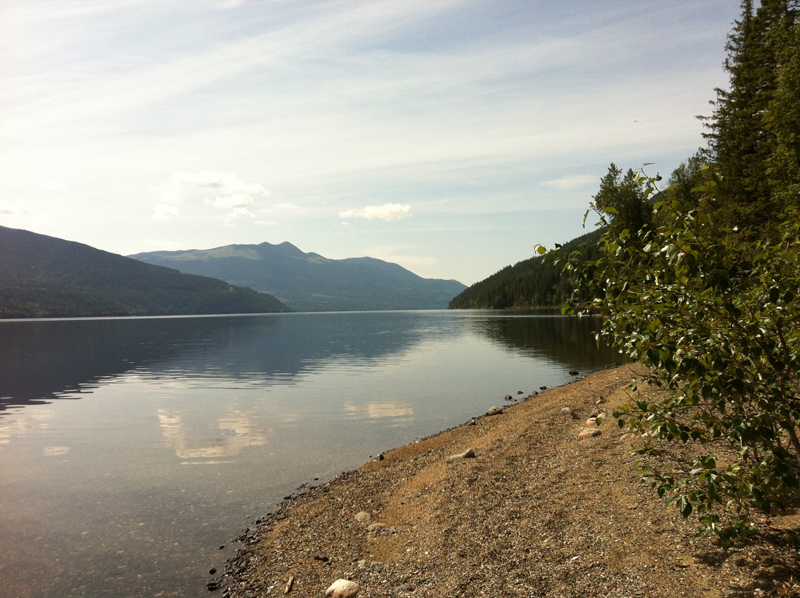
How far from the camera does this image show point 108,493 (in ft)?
61.7

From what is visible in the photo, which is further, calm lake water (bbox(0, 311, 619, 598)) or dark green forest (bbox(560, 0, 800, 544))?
calm lake water (bbox(0, 311, 619, 598))

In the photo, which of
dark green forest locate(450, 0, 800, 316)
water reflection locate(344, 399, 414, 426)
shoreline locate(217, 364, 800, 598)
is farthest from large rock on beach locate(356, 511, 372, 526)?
dark green forest locate(450, 0, 800, 316)

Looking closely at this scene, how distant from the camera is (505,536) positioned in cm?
1127

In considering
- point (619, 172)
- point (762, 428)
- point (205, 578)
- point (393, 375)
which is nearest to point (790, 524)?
point (762, 428)

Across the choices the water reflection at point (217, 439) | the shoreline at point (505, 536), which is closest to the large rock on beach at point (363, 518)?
the shoreline at point (505, 536)

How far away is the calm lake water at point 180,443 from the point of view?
13.9 m

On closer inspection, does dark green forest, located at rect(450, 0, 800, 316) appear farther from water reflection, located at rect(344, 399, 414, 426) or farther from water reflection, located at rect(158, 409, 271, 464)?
water reflection, located at rect(158, 409, 271, 464)

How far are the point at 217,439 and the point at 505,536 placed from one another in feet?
65.0

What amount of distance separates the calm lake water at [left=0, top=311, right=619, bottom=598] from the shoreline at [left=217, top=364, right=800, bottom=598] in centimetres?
198

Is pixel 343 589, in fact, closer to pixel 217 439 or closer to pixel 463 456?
pixel 463 456

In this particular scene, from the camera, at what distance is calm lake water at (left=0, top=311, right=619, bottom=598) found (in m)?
13.9

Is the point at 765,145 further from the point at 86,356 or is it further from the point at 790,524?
the point at 86,356

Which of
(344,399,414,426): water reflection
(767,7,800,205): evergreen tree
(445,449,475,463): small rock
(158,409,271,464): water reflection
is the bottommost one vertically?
(158,409,271,464): water reflection

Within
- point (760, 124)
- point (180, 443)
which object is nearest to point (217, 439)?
point (180, 443)
